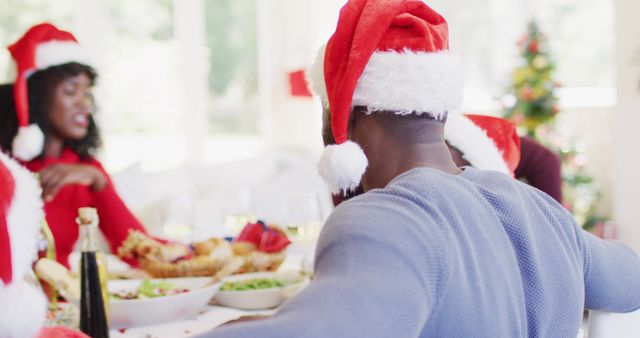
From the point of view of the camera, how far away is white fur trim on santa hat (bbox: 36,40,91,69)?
96.0 inches

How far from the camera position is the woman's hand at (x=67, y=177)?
2084 millimetres

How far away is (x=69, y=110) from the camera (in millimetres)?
2469

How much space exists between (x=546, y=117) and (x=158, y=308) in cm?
412

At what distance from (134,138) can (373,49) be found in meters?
4.60

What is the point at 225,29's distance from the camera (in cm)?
605

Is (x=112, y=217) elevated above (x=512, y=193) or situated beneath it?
Result: situated beneath

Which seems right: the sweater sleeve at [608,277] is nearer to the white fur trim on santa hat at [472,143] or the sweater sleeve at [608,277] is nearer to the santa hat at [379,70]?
the santa hat at [379,70]

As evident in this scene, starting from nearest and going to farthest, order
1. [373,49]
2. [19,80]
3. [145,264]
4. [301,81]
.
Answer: [373,49], [145,264], [19,80], [301,81]

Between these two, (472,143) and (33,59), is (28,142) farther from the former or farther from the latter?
(472,143)

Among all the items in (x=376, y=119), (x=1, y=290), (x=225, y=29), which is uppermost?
(x=225, y=29)

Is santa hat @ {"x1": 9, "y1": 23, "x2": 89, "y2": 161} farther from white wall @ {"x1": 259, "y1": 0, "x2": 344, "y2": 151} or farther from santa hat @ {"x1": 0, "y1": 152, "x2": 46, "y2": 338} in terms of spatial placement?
white wall @ {"x1": 259, "y1": 0, "x2": 344, "y2": 151}

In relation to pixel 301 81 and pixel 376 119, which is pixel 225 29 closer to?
pixel 301 81

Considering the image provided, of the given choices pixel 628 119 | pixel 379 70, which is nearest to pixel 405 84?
pixel 379 70

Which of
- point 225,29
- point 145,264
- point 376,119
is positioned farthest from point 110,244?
point 225,29
